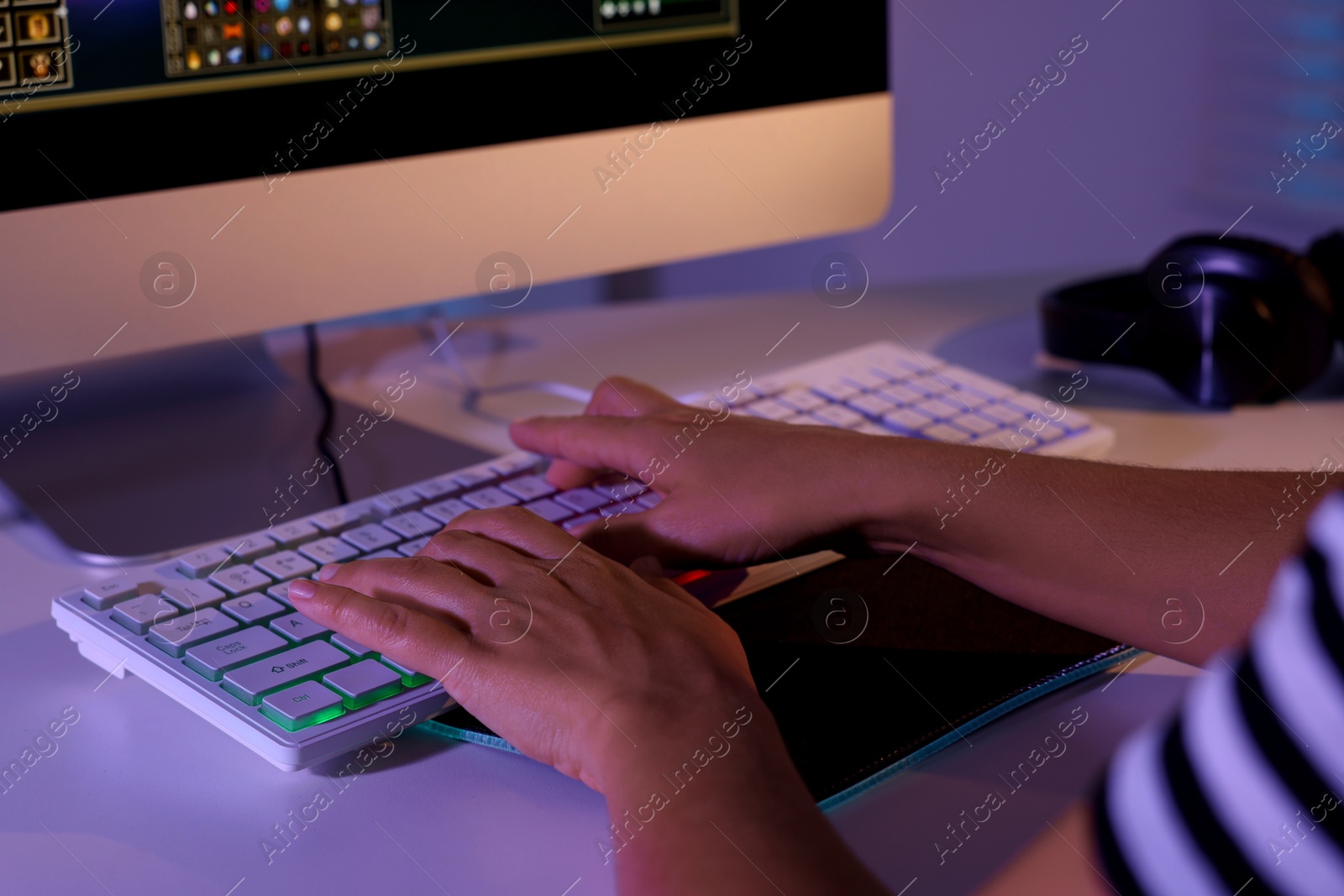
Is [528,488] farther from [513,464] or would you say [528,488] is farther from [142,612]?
[142,612]

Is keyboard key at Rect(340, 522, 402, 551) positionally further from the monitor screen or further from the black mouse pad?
the monitor screen

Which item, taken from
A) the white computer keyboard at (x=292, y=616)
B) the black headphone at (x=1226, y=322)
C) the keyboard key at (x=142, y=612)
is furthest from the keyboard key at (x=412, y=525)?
the black headphone at (x=1226, y=322)

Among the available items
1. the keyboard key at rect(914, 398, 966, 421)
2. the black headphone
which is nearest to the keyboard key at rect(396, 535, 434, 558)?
the keyboard key at rect(914, 398, 966, 421)

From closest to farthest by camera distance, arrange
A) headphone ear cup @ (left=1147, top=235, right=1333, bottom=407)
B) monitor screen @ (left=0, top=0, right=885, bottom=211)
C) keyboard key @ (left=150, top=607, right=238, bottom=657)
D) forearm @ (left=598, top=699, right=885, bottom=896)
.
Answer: forearm @ (left=598, top=699, right=885, bottom=896) < keyboard key @ (left=150, top=607, right=238, bottom=657) < monitor screen @ (left=0, top=0, right=885, bottom=211) < headphone ear cup @ (left=1147, top=235, right=1333, bottom=407)

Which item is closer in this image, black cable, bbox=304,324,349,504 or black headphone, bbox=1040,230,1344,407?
black cable, bbox=304,324,349,504

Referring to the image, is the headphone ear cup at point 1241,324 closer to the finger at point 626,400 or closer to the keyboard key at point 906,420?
the keyboard key at point 906,420

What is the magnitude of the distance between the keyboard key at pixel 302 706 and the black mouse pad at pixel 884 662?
0.05 metres

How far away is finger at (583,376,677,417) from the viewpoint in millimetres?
689

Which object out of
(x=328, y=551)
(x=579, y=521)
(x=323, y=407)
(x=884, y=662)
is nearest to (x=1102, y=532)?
(x=884, y=662)

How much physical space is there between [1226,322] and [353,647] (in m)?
0.62

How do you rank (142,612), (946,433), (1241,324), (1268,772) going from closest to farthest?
(1268,772) → (142,612) → (946,433) → (1241,324)

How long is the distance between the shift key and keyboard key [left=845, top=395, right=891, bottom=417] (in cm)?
37

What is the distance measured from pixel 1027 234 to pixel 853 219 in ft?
2.32

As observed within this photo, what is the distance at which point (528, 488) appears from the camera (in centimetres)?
61
